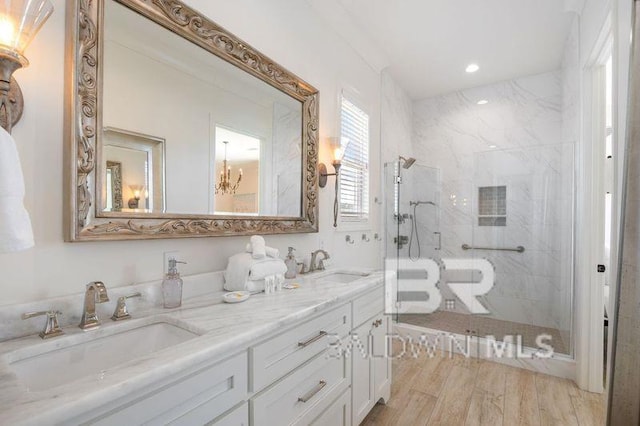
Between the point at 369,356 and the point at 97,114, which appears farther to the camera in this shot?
the point at 369,356

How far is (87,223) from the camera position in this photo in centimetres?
107

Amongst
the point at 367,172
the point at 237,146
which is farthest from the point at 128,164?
the point at 367,172

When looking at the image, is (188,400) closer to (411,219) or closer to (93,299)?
(93,299)

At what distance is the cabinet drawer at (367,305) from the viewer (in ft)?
5.68

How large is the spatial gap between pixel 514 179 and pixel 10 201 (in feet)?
12.9

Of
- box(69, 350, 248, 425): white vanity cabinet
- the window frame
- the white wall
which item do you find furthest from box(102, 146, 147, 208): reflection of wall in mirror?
the window frame

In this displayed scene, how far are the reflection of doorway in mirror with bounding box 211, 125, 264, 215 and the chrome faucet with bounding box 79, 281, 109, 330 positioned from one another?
0.61 metres

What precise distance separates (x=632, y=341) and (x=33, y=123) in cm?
231

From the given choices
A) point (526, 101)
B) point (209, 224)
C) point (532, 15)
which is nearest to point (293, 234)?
point (209, 224)

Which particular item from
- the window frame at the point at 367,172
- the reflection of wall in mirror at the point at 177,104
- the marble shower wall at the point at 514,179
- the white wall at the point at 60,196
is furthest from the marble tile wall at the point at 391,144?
the reflection of wall in mirror at the point at 177,104

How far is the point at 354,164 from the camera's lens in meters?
2.79

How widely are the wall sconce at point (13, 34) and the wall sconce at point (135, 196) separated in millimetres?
400

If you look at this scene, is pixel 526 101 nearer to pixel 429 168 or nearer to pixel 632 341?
pixel 429 168

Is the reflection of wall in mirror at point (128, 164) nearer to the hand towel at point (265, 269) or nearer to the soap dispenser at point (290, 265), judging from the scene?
the hand towel at point (265, 269)
